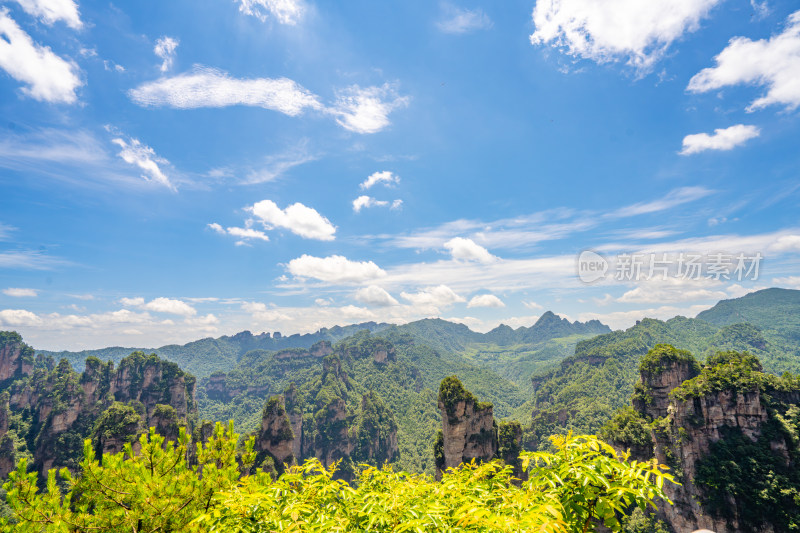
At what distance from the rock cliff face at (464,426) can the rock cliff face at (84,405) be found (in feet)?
120

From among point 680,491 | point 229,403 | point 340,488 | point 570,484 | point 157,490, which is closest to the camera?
point 570,484

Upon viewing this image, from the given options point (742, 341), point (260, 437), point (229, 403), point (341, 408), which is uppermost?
point (742, 341)

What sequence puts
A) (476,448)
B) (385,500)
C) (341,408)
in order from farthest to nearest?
1. (341,408)
2. (476,448)
3. (385,500)

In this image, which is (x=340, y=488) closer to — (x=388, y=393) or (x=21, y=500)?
(x=21, y=500)

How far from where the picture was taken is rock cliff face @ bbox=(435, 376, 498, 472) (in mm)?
48906

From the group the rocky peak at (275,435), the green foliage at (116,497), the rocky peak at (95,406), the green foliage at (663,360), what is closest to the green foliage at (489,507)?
the green foliage at (116,497)

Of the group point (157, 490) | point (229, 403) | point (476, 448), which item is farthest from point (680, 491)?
point (229, 403)

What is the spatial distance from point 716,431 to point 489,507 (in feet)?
166

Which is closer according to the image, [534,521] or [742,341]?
[534,521]

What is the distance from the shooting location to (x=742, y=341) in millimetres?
146625

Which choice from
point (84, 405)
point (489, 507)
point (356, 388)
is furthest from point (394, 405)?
point (489, 507)

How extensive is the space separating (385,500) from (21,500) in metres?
8.95

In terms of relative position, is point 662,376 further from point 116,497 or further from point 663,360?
point 116,497

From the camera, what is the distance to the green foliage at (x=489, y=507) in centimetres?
441
